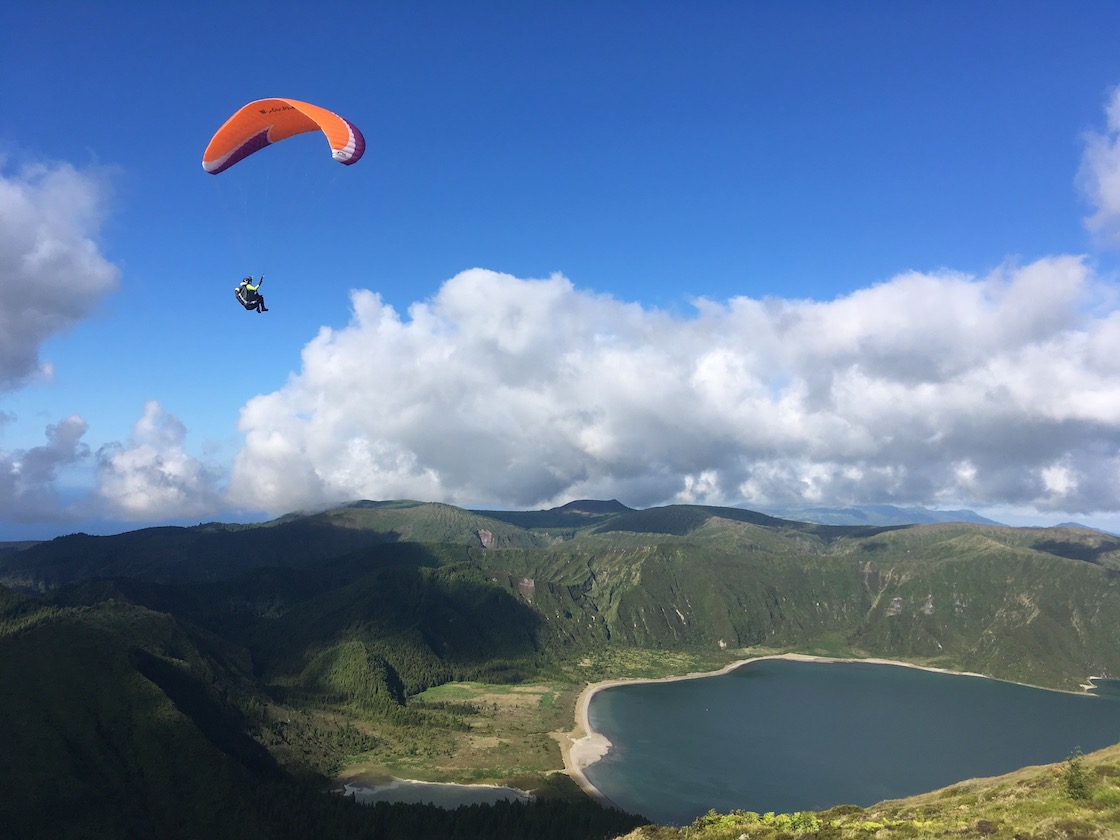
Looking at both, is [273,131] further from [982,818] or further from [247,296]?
[982,818]

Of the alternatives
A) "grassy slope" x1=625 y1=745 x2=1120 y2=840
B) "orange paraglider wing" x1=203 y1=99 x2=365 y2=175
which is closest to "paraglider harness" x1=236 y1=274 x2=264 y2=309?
"orange paraglider wing" x1=203 y1=99 x2=365 y2=175

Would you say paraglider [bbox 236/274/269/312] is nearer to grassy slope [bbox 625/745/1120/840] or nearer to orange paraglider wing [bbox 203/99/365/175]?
orange paraglider wing [bbox 203/99/365/175]

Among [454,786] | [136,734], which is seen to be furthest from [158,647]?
[454,786]

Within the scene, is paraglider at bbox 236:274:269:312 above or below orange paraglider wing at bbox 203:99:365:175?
below

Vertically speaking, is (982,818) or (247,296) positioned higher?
(247,296)

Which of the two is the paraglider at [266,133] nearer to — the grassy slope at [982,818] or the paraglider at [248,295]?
the paraglider at [248,295]

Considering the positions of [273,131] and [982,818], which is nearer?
[982,818]

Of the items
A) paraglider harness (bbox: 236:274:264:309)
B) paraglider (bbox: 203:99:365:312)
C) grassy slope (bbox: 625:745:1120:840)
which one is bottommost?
grassy slope (bbox: 625:745:1120:840)

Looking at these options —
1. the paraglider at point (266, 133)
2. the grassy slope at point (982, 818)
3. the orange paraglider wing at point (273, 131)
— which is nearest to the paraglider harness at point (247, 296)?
the paraglider at point (266, 133)

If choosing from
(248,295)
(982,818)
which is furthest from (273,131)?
(982,818)
